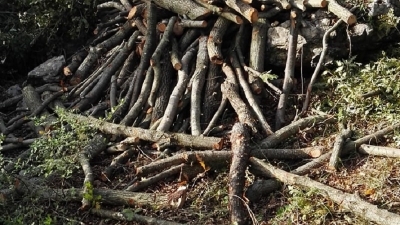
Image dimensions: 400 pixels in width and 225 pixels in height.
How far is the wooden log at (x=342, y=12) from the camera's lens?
20.0 ft

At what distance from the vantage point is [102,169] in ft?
19.7

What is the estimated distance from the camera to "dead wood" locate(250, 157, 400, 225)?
448 cm

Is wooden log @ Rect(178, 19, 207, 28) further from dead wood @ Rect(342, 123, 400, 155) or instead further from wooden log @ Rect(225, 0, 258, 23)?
dead wood @ Rect(342, 123, 400, 155)

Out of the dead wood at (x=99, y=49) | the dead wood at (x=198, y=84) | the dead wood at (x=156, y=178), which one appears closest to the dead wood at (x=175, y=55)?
the dead wood at (x=198, y=84)

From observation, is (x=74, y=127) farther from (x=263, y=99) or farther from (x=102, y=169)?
(x=263, y=99)

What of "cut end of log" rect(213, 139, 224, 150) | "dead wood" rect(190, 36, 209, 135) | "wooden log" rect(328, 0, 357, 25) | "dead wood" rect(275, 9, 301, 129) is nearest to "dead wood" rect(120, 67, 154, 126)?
"dead wood" rect(190, 36, 209, 135)

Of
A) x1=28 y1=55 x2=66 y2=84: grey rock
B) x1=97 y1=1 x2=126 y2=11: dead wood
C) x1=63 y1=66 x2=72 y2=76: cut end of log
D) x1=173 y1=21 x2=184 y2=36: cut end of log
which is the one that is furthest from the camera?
x1=97 y1=1 x2=126 y2=11: dead wood

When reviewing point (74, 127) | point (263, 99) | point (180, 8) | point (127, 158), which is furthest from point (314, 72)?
point (74, 127)

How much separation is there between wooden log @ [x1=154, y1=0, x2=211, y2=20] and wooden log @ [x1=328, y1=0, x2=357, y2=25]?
1479 millimetres

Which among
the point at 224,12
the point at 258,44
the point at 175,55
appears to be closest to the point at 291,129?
the point at 258,44

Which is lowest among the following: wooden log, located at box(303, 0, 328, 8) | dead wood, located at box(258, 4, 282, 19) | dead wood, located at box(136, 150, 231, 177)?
dead wood, located at box(136, 150, 231, 177)

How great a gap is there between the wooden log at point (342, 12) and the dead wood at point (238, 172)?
1.75 meters

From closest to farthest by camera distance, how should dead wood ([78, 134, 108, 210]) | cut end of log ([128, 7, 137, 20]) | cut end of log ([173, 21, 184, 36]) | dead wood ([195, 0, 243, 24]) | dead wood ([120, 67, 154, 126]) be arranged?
dead wood ([78, 134, 108, 210]) → dead wood ([120, 67, 154, 126]) → dead wood ([195, 0, 243, 24]) → cut end of log ([173, 21, 184, 36]) → cut end of log ([128, 7, 137, 20])

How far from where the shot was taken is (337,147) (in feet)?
17.5
